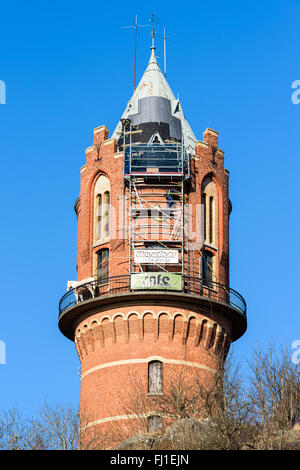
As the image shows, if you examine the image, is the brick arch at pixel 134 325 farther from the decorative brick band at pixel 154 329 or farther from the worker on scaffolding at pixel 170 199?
Answer: the worker on scaffolding at pixel 170 199

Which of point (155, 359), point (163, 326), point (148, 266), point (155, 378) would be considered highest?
point (148, 266)

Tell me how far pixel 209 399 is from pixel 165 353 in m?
3.60

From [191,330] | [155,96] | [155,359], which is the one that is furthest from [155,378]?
[155,96]

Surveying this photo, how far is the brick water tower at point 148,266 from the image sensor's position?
→ 60188mm

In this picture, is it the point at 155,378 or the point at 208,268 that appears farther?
the point at 208,268

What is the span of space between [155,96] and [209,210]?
26.1 ft

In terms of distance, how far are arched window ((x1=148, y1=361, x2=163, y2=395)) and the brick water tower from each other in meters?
0.06

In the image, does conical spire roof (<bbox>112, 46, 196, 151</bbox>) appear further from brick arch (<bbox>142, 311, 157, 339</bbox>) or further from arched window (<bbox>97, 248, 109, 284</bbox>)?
brick arch (<bbox>142, 311, 157, 339</bbox>)

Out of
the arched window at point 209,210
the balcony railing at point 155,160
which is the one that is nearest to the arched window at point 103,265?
the balcony railing at point 155,160

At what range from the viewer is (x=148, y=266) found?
2441 inches

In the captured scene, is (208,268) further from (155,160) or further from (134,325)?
(155,160)
